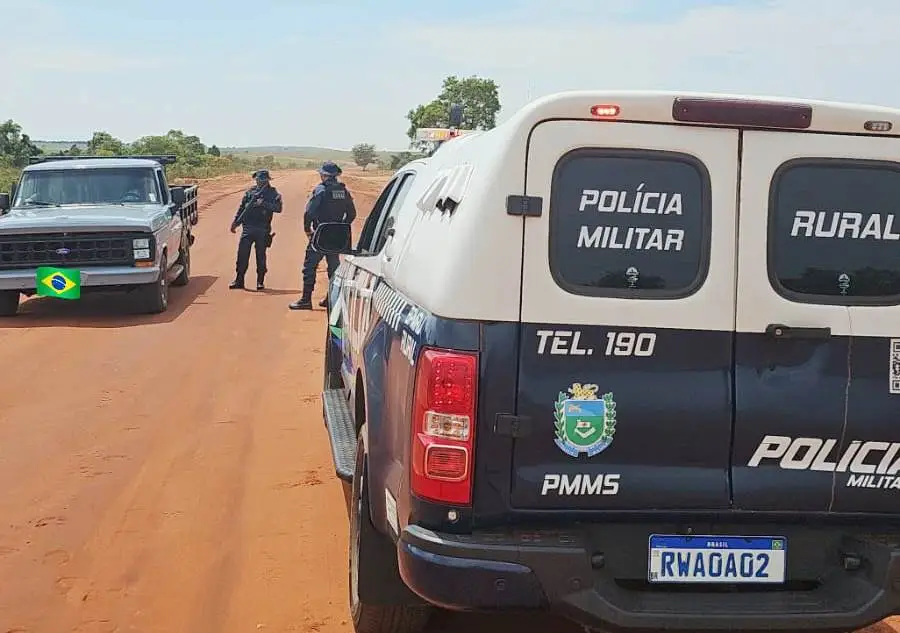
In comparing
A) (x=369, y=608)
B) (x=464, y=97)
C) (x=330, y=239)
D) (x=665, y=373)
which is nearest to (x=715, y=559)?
(x=665, y=373)

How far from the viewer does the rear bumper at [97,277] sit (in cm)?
1113

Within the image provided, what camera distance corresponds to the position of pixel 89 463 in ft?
20.6

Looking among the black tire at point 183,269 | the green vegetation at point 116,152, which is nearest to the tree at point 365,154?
the green vegetation at point 116,152

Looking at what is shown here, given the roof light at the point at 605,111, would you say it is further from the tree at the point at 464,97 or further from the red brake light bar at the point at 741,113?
the tree at the point at 464,97

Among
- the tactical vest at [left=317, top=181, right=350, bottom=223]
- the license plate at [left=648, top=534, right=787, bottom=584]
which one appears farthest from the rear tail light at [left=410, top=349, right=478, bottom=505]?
the tactical vest at [left=317, top=181, right=350, bottom=223]

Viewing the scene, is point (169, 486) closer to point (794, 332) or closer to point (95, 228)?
point (794, 332)

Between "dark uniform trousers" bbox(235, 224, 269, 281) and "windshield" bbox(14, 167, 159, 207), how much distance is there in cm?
135

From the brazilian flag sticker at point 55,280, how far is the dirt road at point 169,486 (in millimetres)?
430

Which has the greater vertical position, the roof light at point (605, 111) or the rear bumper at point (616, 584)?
the roof light at point (605, 111)


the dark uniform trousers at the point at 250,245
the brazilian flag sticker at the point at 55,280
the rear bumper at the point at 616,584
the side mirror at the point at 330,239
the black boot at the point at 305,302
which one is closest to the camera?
the rear bumper at the point at 616,584

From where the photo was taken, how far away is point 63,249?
11.2m

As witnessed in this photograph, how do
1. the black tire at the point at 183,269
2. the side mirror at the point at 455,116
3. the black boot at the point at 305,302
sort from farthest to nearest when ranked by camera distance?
the black tire at the point at 183,269, the black boot at the point at 305,302, the side mirror at the point at 455,116

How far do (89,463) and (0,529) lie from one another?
1.11 metres

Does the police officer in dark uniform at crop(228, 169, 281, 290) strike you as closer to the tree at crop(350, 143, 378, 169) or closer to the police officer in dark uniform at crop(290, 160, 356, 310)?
the police officer in dark uniform at crop(290, 160, 356, 310)
